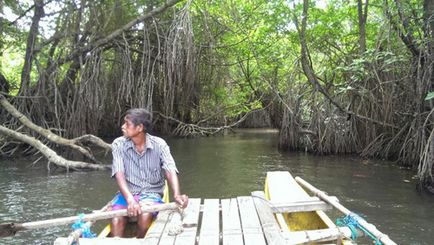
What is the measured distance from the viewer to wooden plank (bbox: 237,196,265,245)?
263 cm

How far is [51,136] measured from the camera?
328 inches


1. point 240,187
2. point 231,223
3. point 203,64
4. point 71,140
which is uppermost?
point 203,64

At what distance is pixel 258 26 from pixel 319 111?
3.63 metres

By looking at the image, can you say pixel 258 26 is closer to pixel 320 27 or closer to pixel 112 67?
pixel 320 27

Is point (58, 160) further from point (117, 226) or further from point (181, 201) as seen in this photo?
point (181, 201)

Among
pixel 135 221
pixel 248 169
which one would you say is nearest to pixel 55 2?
pixel 248 169

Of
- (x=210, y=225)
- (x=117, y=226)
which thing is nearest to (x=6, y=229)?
(x=117, y=226)

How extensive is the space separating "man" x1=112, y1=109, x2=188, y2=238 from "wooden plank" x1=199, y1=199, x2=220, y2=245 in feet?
0.98

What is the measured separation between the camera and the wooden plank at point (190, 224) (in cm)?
263

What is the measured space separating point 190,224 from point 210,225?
138mm

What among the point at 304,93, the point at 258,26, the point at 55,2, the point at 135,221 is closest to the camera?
the point at 135,221

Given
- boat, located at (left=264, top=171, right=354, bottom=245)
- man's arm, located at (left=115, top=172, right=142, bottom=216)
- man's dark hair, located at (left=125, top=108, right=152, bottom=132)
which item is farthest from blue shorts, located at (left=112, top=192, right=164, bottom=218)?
boat, located at (left=264, top=171, right=354, bottom=245)

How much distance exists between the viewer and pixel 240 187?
6.99 m

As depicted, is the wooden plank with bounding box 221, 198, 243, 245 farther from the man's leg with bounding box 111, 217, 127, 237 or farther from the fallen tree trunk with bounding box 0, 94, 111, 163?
the fallen tree trunk with bounding box 0, 94, 111, 163
